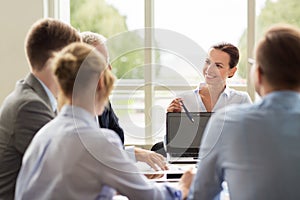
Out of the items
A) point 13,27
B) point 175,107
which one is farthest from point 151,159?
point 13,27

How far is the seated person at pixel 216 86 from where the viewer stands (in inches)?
128

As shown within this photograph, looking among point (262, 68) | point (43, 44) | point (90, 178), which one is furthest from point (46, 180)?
point (262, 68)

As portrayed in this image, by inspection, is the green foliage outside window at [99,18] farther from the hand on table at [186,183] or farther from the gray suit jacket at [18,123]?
the hand on table at [186,183]

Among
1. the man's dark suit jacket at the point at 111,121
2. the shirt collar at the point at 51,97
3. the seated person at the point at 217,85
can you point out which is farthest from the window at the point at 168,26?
the shirt collar at the point at 51,97

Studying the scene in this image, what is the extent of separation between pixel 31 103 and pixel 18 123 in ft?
0.31

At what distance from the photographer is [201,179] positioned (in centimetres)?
166

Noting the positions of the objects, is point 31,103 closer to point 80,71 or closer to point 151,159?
point 80,71

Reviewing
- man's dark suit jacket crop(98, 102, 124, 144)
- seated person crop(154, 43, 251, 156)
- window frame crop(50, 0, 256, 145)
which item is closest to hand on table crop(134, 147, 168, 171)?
man's dark suit jacket crop(98, 102, 124, 144)

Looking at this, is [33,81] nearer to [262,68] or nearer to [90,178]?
[90,178]

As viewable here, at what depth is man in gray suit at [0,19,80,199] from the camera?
6.16ft

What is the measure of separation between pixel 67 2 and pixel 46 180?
10.6ft

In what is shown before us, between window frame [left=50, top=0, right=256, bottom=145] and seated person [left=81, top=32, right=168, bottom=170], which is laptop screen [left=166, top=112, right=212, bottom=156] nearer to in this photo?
seated person [left=81, top=32, right=168, bottom=170]

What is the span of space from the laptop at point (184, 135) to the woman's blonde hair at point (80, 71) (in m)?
1.10

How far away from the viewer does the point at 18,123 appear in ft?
6.17
